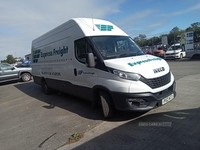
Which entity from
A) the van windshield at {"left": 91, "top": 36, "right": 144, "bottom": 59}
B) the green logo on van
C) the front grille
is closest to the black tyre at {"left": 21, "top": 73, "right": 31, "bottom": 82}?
the green logo on van

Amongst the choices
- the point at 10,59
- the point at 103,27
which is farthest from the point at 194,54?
the point at 10,59

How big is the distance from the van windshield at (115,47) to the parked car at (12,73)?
11.2 meters

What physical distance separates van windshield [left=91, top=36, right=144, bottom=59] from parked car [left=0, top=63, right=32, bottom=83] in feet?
36.6

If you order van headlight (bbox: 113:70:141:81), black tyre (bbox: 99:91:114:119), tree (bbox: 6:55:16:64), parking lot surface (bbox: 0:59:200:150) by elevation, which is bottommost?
parking lot surface (bbox: 0:59:200:150)

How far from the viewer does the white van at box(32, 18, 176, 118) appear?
3.86 meters

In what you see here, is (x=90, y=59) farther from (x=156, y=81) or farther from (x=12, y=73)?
(x=12, y=73)

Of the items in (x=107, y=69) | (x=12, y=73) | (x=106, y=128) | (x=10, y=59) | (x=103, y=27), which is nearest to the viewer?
(x=106, y=128)

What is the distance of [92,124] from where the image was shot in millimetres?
4328

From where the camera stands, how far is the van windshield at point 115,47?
454 centimetres

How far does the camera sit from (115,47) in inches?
191

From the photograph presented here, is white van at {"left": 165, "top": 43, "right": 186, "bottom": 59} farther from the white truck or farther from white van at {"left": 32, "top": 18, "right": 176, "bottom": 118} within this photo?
white van at {"left": 32, "top": 18, "right": 176, "bottom": 118}

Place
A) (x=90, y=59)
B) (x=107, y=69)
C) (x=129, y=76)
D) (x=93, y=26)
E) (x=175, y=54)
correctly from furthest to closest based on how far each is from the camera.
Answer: (x=175, y=54), (x=93, y=26), (x=90, y=59), (x=107, y=69), (x=129, y=76)

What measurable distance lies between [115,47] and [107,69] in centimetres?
99

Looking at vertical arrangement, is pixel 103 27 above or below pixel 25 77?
above
